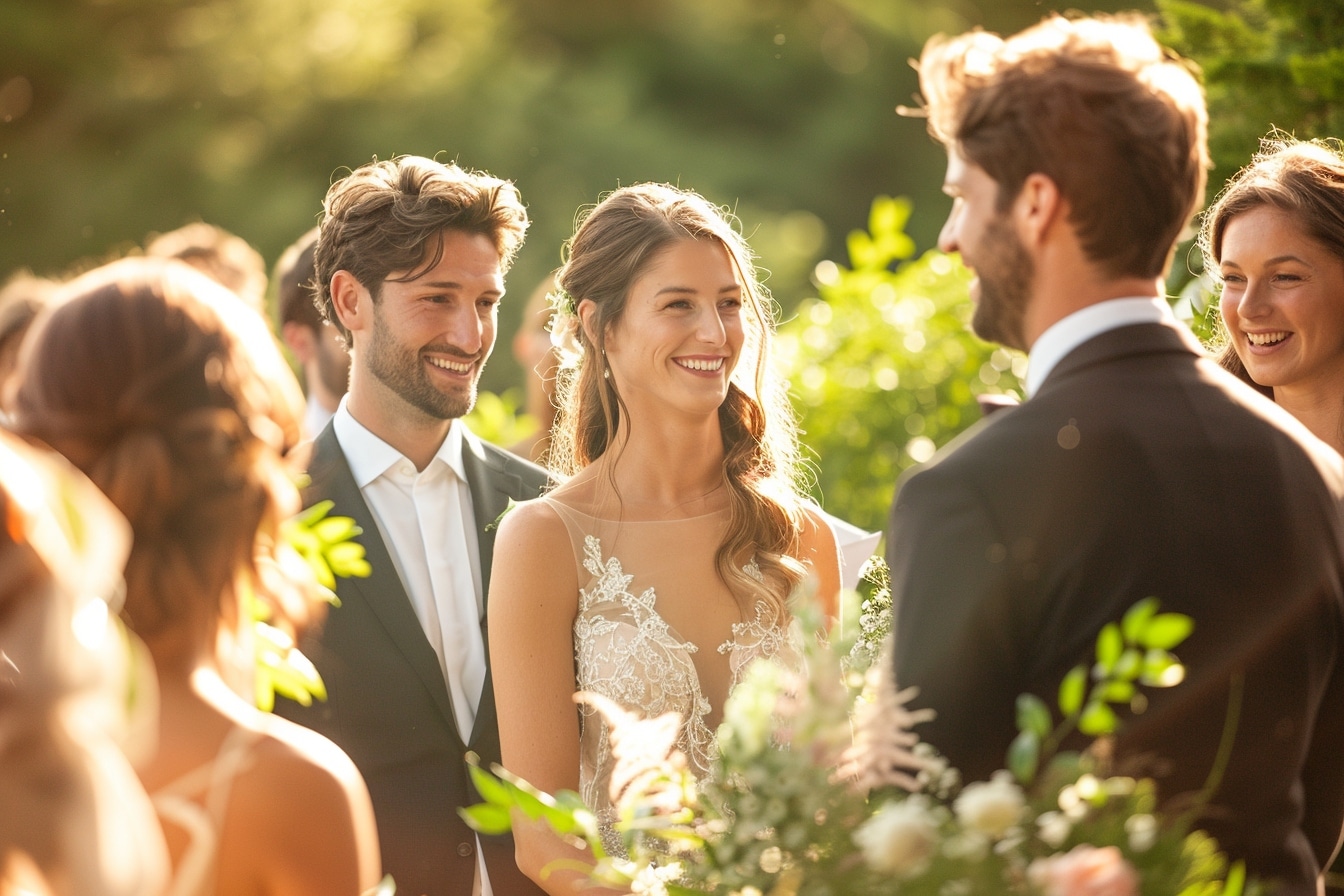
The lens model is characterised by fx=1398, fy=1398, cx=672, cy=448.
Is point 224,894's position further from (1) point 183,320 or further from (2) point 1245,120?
(2) point 1245,120

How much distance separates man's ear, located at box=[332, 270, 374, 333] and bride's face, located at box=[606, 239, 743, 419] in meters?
1.16

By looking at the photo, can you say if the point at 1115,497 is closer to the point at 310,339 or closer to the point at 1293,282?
the point at 1293,282

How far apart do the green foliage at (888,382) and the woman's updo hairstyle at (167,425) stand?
428 cm

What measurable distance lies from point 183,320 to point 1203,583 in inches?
60.4

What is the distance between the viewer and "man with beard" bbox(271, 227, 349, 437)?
5.67m

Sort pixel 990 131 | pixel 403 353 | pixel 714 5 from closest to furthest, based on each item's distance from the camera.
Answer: pixel 990 131 < pixel 403 353 < pixel 714 5

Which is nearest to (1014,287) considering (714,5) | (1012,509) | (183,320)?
(1012,509)

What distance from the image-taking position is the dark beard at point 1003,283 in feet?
7.25

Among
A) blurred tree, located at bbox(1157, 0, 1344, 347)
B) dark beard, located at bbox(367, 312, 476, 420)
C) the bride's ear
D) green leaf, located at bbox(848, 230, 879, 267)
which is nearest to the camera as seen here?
the bride's ear

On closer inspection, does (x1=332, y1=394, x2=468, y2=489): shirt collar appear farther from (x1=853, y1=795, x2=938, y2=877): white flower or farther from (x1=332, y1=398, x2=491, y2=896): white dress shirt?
(x1=853, y1=795, x2=938, y2=877): white flower

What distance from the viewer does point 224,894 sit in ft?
6.31

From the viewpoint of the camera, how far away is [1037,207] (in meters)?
2.16

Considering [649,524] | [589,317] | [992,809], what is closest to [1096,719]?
[992,809]

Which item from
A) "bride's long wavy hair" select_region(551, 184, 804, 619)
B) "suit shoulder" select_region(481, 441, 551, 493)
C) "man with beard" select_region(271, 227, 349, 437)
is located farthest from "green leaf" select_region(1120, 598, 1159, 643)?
"man with beard" select_region(271, 227, 349, 437)
